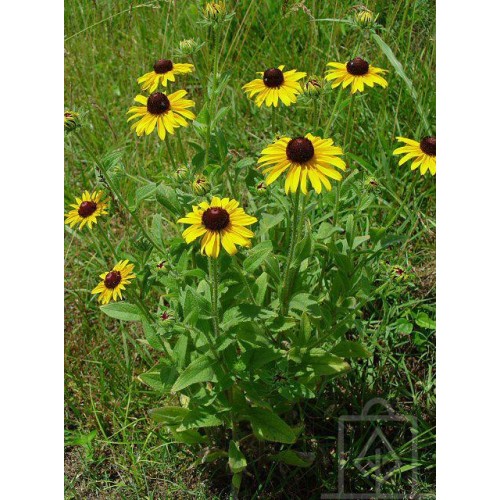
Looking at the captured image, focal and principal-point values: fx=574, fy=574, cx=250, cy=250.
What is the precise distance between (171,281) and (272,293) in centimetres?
39

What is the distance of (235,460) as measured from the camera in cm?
165

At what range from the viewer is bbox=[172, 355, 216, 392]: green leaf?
56.4 inches

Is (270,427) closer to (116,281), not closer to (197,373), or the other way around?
(197,373)

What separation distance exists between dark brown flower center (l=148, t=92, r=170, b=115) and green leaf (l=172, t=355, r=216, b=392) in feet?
2.22

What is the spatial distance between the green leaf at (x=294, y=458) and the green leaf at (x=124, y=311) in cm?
60

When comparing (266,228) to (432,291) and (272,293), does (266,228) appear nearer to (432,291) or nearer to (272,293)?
(272,293)

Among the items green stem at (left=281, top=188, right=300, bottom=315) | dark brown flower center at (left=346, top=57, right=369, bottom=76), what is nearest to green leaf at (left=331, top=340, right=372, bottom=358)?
green stem at (left=281, top=188, right=300, bottom=315)

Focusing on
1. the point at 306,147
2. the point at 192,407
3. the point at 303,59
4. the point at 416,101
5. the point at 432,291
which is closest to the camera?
the point at 306,147

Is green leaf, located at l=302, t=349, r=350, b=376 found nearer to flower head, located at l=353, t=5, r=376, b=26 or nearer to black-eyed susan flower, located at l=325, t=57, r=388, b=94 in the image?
black-eyed susan flower, located at l=325, t=57, r=388, b=94

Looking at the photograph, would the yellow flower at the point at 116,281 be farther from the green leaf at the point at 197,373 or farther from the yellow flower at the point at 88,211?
the green leaf at the point at 197,373

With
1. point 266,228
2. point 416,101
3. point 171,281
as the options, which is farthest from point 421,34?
point 171,281

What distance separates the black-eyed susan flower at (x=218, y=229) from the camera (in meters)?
1.22

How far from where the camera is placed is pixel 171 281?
5.07 ft

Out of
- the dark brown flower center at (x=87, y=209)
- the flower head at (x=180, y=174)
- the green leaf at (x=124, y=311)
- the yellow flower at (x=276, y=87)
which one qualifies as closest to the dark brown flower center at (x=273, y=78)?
the yellow flower at (x=276, y=87)
